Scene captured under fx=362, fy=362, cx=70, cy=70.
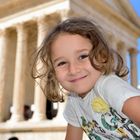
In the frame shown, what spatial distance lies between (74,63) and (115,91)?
16.9 inches

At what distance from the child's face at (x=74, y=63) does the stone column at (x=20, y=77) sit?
104ft

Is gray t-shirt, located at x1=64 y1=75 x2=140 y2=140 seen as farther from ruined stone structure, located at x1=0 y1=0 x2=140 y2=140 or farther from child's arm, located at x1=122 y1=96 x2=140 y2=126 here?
ruined stone structure, located at x1=0 y1=0 x2=140 y2=140

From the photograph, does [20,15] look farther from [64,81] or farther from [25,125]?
[64,81]

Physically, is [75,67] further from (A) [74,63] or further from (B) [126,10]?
(B) [126,10]

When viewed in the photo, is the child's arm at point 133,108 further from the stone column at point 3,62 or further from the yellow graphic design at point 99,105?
the stone column at point 3,62

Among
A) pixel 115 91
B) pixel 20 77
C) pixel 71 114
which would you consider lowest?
pixel 20 77

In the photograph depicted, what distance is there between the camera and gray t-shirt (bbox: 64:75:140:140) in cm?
274

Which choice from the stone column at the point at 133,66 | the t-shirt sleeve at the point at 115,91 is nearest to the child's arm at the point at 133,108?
the t-shirt sleeve at the point at 115,91

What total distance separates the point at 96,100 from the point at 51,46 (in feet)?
2.06

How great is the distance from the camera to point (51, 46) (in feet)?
10.6

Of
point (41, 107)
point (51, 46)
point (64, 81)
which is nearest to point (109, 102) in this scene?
point (64, 81)

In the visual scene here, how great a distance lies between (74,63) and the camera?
2961mm

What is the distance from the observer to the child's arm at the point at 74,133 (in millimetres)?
3619

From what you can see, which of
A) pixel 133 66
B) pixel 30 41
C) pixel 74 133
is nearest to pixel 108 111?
pixel 74 133
